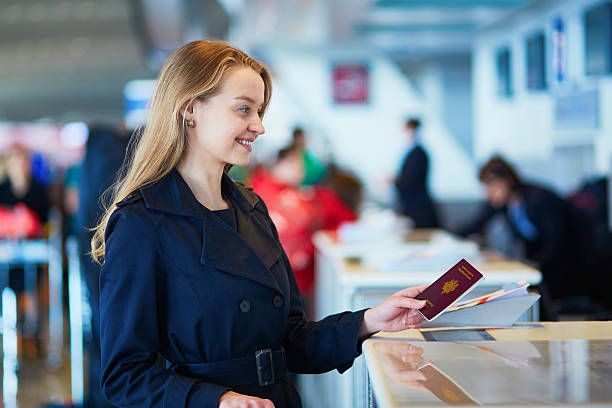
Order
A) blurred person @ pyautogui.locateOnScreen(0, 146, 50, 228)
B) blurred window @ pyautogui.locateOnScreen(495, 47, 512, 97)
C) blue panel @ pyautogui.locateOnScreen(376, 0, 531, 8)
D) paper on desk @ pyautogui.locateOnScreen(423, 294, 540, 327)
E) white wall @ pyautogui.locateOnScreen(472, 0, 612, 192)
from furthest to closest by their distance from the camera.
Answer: blurred window @ pyautogui.locateOnScreen(495, 47, 512, 97), blue panel @ pyautogui.locateOnScreen(376, 0, 531, 8), white wall @ pyautogui.locateOnScreen(472, 0, 612, 192), blurred person @ pyautogui.locateOnScreen(0, 146, 50, 228), paper on desk @ pyautogui.locateOnScreen(423, 294, 540, 327)

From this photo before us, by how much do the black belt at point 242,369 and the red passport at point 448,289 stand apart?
33 cm

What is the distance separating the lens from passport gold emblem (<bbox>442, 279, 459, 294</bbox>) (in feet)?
5.20

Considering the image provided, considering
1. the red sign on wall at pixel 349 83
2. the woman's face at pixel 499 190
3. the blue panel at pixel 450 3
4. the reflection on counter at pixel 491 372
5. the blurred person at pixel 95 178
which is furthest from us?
the red sign on wall at pixel 349 83

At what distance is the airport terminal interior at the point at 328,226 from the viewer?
143 centimetres

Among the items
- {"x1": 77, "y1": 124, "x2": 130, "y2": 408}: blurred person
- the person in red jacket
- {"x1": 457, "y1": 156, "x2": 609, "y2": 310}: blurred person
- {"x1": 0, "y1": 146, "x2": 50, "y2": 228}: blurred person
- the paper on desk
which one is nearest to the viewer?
the paper on desk

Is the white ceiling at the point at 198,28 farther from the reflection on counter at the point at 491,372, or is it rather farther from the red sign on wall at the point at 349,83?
the reflection on counter at the point at 491,372

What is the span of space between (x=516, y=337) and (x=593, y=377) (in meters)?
0.38

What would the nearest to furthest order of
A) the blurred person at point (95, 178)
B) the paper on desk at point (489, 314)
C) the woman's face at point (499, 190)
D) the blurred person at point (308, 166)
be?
the paper on desk at point (489, 314) → the blurred person at point (95, 178) → the woman's face at point (499, 190) → the blurred person at point (308, 166)

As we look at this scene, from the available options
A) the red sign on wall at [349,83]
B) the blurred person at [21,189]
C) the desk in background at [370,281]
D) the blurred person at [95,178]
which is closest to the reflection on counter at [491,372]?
the desk in background at [370,281]

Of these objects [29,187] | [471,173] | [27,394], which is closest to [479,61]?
[471,173]

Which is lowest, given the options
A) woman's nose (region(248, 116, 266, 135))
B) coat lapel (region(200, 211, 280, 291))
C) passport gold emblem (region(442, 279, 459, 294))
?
passport gold emblem (region(442, 279, 459, 294))

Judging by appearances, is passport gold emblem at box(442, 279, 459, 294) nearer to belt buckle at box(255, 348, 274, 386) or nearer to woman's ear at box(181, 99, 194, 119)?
belt buckle at box(255, 348, 274, 386)

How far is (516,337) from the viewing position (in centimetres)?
161

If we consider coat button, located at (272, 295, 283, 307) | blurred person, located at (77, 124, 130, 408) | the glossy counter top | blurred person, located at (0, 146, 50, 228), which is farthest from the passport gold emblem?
blurred person, located at (0, 146, 50, 228)
